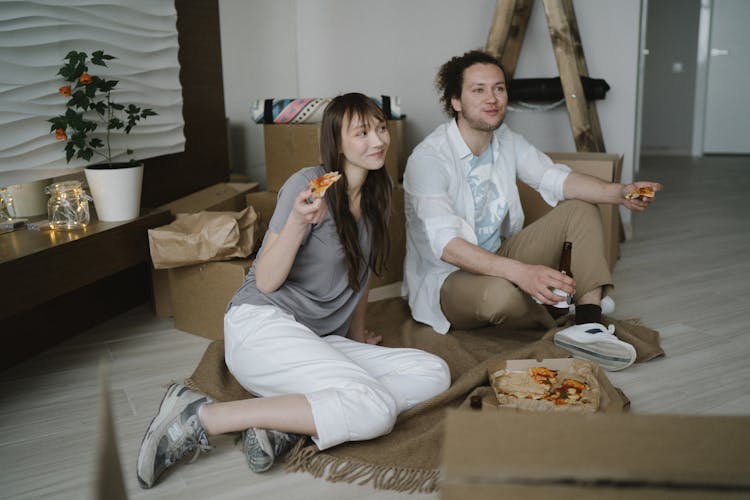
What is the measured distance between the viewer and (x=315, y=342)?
1688 mm

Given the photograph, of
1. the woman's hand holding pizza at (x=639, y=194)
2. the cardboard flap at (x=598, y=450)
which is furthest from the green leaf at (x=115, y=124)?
the cardboard flap at (x=598, y=450)

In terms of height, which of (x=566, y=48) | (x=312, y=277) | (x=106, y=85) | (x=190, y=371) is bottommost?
(x=190, y=371)

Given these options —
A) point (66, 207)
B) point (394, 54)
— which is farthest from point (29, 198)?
point (394, 54)

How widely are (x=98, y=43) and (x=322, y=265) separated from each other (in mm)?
1217

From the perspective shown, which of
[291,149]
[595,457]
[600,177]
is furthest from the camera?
[291,149]

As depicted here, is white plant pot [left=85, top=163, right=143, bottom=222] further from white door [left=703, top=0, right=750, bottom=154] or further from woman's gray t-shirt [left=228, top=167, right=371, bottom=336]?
white door [left=703, top=0, right=750, bottom=154]

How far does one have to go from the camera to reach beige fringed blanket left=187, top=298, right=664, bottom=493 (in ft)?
5.05

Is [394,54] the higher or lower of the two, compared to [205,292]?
higher

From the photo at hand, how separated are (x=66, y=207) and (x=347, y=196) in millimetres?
979

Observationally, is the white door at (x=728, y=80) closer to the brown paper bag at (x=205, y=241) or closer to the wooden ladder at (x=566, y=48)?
the wooden ladder at (x=566, y=48)

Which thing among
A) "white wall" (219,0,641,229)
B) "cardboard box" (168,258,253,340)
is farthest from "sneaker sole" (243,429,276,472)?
"white wall" (219,0,641,229)

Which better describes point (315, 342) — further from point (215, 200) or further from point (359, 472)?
point (215, 200)

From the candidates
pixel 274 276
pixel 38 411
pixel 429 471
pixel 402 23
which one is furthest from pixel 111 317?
pixel 402 23

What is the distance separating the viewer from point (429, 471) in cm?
153
